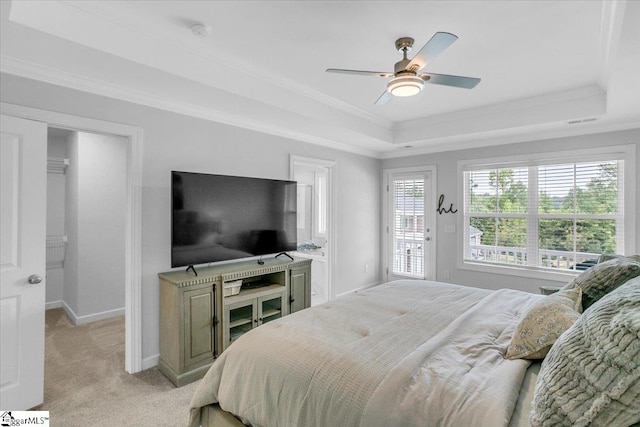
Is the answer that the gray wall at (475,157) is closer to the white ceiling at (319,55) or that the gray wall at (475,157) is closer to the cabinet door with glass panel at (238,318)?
the white ceiling at (319,55)

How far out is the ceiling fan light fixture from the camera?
2117 mm

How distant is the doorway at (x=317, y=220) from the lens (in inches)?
191

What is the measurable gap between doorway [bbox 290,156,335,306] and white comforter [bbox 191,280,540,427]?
105 inches

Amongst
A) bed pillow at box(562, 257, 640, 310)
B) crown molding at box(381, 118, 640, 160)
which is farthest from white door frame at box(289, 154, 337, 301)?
bed pillow at box(562, 257, 640, 310)

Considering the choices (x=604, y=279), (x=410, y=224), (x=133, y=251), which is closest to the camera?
(x=604, y=279)

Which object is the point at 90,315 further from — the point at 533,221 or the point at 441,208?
the point at 533,221

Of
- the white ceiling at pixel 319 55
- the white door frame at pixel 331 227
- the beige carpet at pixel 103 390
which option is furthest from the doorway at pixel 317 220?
the beige carpet at pixel 103 390

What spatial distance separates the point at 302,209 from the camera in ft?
20.5

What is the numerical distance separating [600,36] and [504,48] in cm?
62

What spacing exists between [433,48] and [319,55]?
106 centimetres

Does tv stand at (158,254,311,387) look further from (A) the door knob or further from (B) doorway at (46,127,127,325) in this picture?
(B) doorway at (46,127,127,325)

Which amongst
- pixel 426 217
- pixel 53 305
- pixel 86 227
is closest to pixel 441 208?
pixel 426 217

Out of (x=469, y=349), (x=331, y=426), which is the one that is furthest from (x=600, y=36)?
(x=331, y=426)

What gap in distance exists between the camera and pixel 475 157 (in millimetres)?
4688
